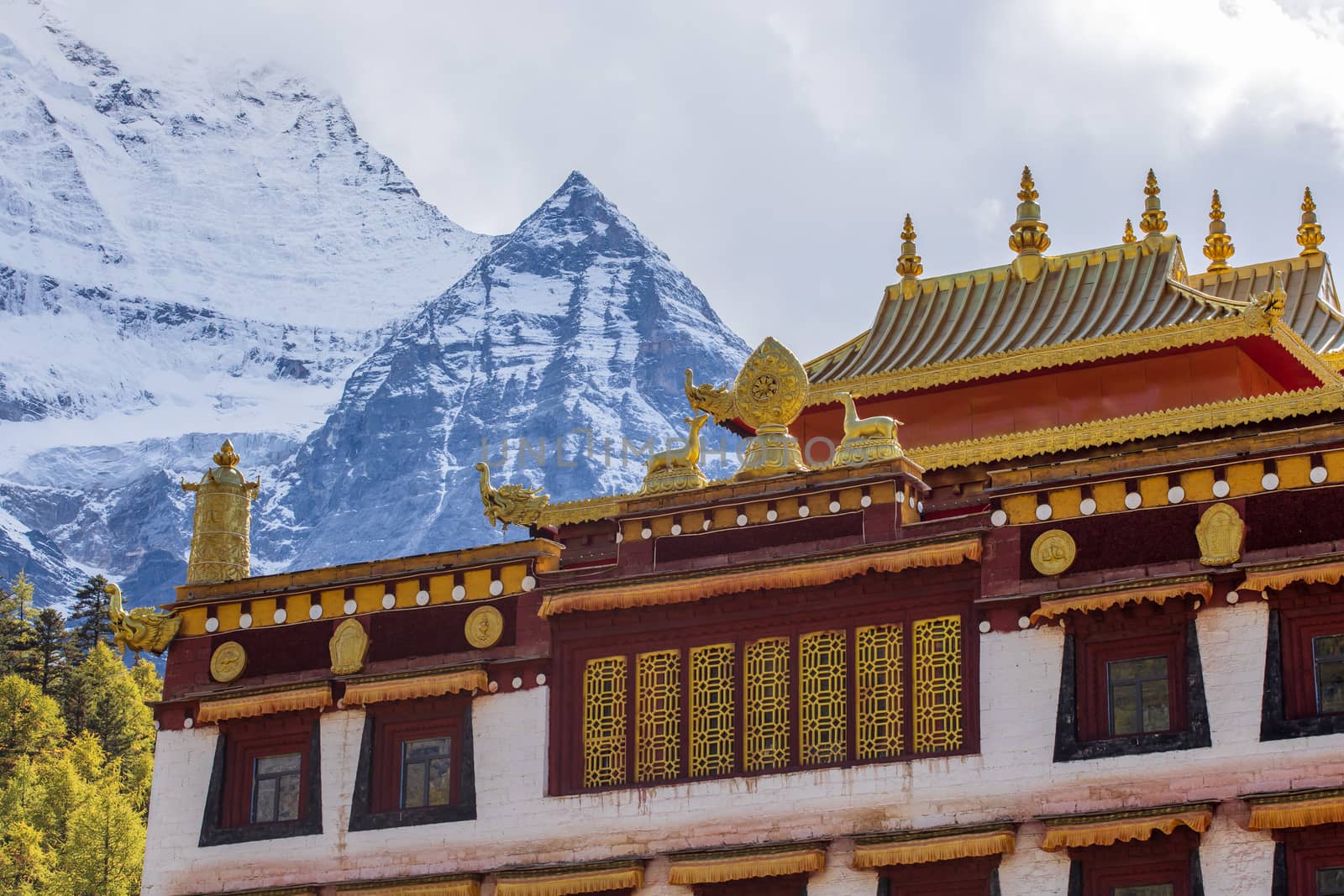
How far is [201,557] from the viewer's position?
3534 cm

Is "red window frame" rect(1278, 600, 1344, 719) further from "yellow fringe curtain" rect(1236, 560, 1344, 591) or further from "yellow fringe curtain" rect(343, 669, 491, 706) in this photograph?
"yellow fringe curtain" rect(343, 669, 491, 706)

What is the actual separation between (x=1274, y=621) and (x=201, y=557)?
53.4 feet

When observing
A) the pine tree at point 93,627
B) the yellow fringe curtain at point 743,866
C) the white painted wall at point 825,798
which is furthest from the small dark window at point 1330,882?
the pine tree at point 93,627

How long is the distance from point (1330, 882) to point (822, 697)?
6.78m

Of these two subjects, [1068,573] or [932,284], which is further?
[932,284]

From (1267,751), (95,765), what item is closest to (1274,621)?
(1267,751)

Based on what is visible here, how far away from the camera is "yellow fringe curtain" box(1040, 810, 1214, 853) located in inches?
1051

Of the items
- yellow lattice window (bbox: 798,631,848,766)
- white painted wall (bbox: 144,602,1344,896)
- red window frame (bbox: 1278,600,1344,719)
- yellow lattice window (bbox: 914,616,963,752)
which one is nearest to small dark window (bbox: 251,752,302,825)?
white painted wall (bbox: 144,602,1344,896)

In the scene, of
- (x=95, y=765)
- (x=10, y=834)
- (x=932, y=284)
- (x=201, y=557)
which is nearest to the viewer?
(x=201, y=557)

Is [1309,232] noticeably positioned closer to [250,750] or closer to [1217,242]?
[1217,242]

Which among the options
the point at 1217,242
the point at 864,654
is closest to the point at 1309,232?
the point at 1217,242

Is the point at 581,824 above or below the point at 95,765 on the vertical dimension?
below

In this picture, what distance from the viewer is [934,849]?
28.2 meters

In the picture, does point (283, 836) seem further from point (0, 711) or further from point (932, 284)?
point (0, 711)
